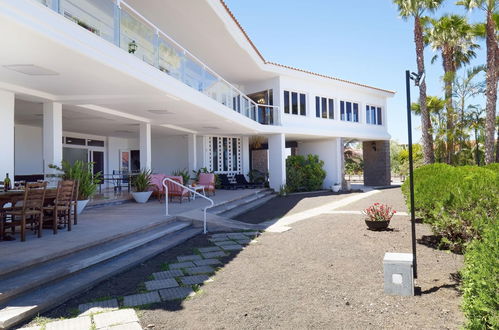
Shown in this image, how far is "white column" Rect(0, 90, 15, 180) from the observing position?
800 centimetres

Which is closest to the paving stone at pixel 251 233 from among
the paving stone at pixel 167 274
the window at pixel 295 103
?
the paving stone at pixel 167 274

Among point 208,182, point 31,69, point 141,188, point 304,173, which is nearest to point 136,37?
point 31,69

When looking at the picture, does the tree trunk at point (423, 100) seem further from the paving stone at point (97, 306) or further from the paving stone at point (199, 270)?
the paving stone at point (97, 306)

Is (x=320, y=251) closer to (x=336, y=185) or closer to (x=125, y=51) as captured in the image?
(x=125, y=51)

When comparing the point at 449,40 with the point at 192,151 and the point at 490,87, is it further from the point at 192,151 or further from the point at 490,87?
the point at 192,151

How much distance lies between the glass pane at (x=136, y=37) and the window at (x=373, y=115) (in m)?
18.6

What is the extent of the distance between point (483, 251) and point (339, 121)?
20070mm

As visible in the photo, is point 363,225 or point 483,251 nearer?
point 483,251

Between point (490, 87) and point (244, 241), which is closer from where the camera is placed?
point (244, 241)

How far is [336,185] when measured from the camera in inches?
826

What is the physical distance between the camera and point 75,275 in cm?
498

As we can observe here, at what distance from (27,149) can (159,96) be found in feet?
27.6

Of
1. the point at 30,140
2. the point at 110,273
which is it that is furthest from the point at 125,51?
the point at 30,140

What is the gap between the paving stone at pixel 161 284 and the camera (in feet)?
15.5
